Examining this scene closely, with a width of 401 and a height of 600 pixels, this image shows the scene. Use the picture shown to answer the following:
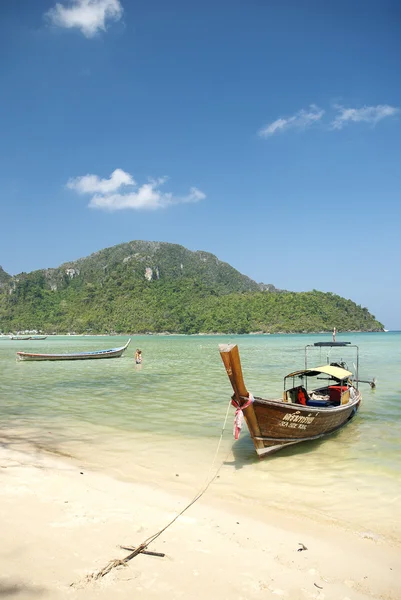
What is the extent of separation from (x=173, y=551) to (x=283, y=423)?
14.3 ft

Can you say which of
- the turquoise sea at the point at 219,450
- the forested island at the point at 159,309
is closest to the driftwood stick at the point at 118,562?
the turquoise sea at the point at 219,450

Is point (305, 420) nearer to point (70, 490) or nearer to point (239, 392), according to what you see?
point (239, 392)

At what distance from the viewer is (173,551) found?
4.39m

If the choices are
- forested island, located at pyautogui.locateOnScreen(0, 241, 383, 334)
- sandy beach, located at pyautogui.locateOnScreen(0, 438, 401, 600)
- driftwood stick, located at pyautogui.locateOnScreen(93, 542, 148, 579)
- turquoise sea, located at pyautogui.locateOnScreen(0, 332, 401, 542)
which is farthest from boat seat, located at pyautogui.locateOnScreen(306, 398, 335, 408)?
forested island, located at pyautogui.locateOnScreen(0, 241, 383, 334)

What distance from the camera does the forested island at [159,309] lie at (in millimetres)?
142625

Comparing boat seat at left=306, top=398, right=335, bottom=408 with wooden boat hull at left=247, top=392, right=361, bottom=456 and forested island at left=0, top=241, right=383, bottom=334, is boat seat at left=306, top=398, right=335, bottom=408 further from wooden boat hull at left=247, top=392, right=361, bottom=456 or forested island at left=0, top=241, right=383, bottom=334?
forested island at left=0, top=241, right=383, bottom=334

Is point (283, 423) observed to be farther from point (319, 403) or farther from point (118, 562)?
point (118, 562)

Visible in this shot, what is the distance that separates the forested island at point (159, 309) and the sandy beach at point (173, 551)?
440 ft

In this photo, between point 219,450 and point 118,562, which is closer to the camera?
point 118,562

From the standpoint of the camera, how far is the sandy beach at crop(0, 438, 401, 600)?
3746mm

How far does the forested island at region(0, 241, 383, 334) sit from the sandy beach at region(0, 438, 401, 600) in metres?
134

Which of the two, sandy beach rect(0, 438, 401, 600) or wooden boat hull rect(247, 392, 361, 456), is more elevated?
wooden boat hull rect(247, 392, 361, 456)

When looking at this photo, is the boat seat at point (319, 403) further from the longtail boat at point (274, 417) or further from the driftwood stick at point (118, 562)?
the driftwood stick at point (118, 562)

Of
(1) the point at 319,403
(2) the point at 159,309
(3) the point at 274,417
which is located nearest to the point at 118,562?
(3) the point at 274,417
